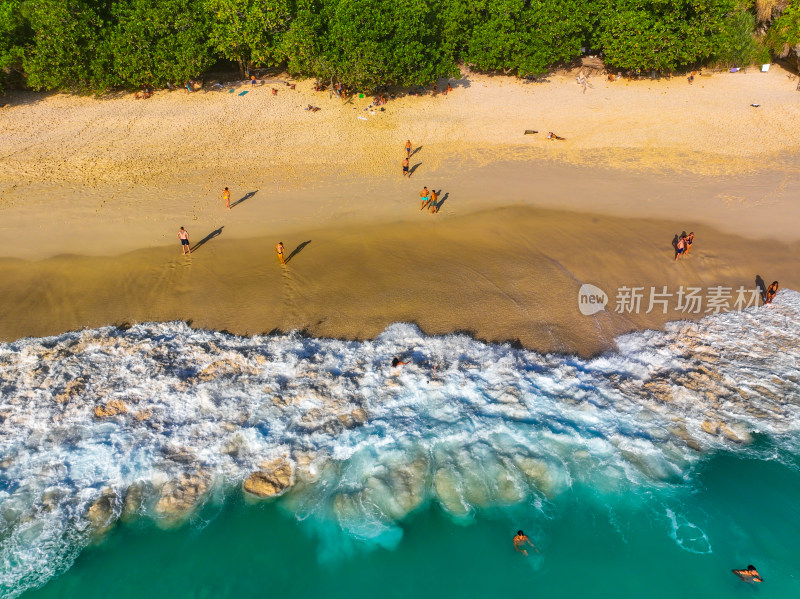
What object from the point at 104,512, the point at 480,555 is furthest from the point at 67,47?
the point at 480,555

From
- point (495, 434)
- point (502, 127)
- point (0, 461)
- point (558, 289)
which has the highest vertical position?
point (502, 127)

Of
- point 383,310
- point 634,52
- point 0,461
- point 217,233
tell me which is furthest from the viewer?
point 634,52

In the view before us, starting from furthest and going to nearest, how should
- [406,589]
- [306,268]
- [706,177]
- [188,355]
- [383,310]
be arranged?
[706,177] < [306,268] < [383,310] < [188,355] < [406,589]

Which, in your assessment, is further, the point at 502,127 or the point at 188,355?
the point at 502,127

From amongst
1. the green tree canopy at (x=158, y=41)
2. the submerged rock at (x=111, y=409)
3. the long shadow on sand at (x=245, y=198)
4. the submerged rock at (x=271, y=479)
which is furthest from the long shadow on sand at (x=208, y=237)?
the green tree canopy at (x=158, y=41)

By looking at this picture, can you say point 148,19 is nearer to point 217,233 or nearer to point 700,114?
point 217,233

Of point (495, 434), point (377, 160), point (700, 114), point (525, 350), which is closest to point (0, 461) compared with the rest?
point (495, 434)
